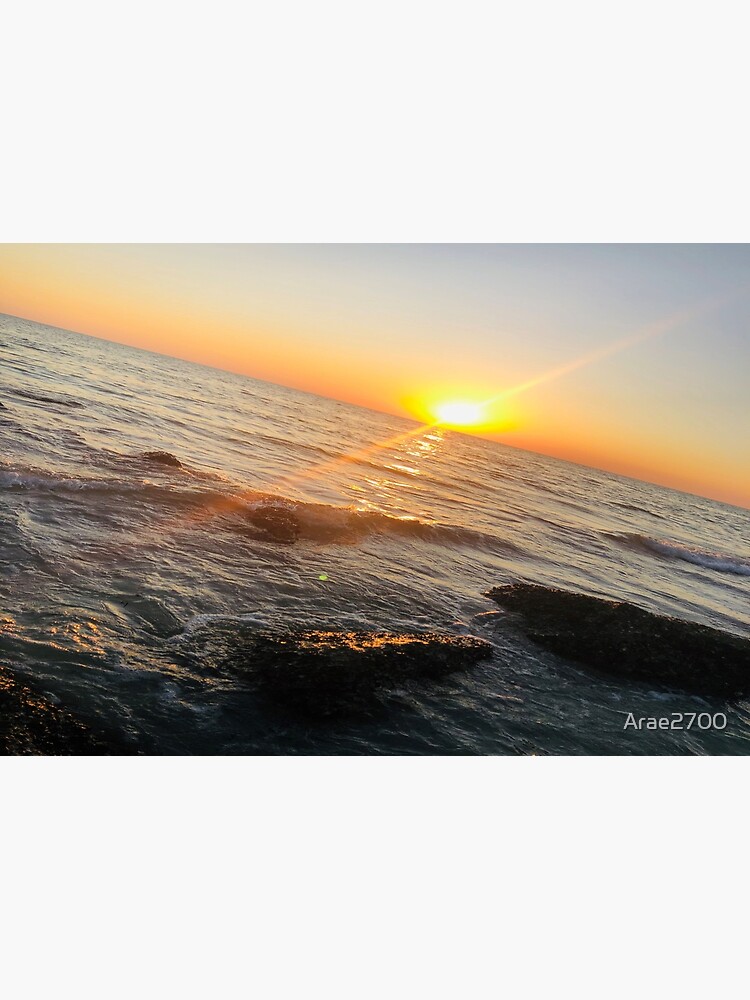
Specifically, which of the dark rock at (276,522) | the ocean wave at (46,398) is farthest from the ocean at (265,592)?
the ocean wave at (46,398)

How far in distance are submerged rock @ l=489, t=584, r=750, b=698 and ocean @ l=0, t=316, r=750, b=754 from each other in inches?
15.3

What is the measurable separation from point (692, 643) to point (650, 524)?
28.3 m

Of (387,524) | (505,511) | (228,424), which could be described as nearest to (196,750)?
(387,524)

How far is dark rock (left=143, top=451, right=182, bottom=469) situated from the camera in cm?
1599

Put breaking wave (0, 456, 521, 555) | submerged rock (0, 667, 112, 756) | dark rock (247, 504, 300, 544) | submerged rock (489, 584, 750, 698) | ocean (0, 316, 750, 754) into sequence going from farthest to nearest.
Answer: dark rock (247, 504, 300, 544), breaking wave (0, 456, 521, 555), submerged rock (489, 584, 750, 698), ocean (0, 316, 750, 754), submerged rock (0, 667, 112, 756)

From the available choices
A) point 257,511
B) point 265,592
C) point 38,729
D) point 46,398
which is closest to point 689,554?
point 257,511

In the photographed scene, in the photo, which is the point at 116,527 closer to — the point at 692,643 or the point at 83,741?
the point at 83,741

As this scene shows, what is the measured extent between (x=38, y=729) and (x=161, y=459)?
12804mm

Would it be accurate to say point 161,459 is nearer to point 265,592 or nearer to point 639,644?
point 265,592

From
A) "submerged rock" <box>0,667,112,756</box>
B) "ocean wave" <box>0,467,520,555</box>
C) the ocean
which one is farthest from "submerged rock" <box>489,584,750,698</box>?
"submerged rock" <box>0,667,112,756</box>

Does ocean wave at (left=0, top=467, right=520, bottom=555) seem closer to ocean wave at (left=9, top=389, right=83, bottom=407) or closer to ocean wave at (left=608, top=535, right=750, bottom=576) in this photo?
ocean wave at (left=608, top=535, right=750, bottom=576)

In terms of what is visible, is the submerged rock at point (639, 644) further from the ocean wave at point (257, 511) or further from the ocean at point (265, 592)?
the ocean wave at point (257, 511)

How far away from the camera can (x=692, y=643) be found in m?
8.74

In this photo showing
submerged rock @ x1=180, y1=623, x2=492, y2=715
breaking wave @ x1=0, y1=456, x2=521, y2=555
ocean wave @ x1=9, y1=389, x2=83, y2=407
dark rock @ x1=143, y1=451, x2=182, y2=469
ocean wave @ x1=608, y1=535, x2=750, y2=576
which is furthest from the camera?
ocean wave @ x1=608, y1=535, x2=750, y2=576
